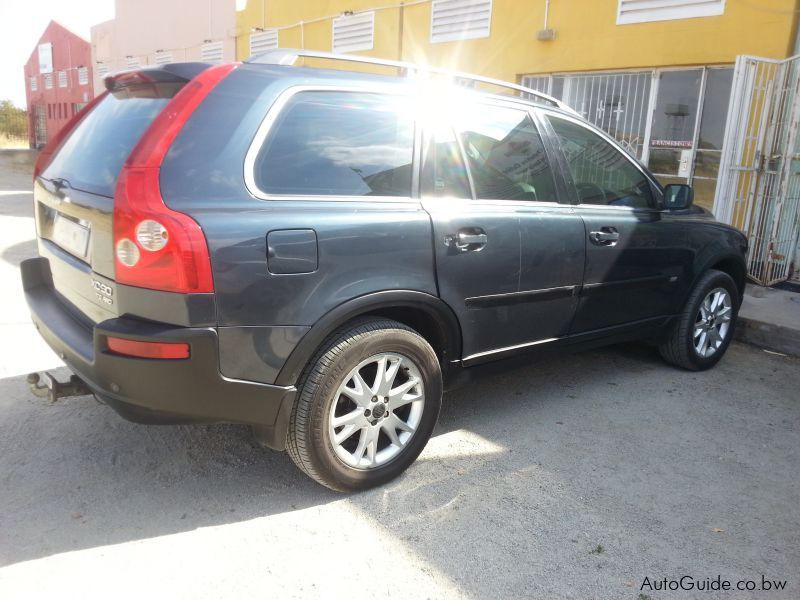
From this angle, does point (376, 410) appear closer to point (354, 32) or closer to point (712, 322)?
point (712, 322)

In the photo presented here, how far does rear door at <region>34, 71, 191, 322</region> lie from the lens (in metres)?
2.62

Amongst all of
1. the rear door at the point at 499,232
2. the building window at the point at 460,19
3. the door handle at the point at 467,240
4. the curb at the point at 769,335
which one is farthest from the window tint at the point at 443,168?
the building window at the point at 460,19

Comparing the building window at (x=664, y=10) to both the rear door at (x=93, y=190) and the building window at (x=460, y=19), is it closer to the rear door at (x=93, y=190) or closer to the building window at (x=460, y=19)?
the building window at (x=460, y=19)

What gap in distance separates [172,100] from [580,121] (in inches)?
95.3

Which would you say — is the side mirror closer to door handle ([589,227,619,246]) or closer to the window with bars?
door handle ([589,227,619,246])

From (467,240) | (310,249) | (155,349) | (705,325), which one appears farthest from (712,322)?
(155,349)

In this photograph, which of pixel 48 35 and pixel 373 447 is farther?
pixel 48 35

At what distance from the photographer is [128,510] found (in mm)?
2816

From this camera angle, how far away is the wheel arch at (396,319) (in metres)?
2.66

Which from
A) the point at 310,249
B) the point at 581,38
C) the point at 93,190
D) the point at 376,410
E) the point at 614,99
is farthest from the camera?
the point at 581,38

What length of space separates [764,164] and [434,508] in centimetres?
586

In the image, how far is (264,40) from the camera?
15.7 m

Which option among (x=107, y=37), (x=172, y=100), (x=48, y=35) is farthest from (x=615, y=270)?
(x=48, y=35)

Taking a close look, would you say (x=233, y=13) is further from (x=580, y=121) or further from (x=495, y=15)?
(x=580, y=121)
